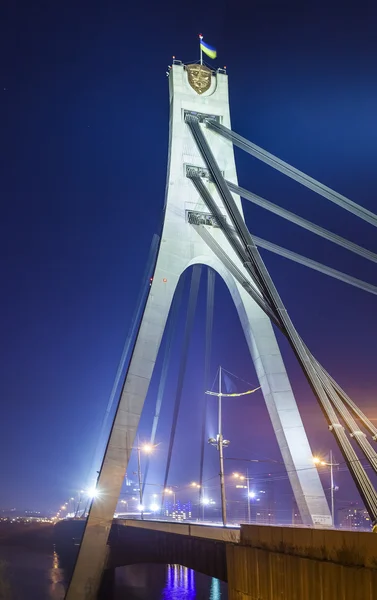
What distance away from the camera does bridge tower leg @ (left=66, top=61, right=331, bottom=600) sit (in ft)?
55.2

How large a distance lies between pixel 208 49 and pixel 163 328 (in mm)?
12468

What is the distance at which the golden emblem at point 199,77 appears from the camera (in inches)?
901

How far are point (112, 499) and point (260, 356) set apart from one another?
22.3 feet

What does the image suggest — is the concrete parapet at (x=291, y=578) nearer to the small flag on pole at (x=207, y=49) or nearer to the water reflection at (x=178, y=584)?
the water reflection at (x=178, y=584)

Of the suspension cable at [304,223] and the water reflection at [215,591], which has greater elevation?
the suspension cable at [304,223]

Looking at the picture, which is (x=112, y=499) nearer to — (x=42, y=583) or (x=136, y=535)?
(x=136, y=535)

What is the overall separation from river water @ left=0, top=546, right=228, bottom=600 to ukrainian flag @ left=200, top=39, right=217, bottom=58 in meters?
24.2

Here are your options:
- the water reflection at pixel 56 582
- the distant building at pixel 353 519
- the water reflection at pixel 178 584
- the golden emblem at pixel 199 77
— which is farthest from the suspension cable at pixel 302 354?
the water reflection at pixel 56 582

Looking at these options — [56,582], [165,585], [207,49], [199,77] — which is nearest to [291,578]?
[199,77]

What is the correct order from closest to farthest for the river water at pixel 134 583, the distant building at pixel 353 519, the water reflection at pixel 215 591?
the distant building at pixel 353 519 < the water reflection at pixel 215 591 < the river water at pixel 134 583

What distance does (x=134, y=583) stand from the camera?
3006 centimetres

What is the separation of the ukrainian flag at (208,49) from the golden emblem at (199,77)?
640 mm

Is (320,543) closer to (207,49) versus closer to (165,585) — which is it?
(207,49)

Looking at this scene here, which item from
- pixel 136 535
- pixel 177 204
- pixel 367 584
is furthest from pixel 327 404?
pixel 136 535
